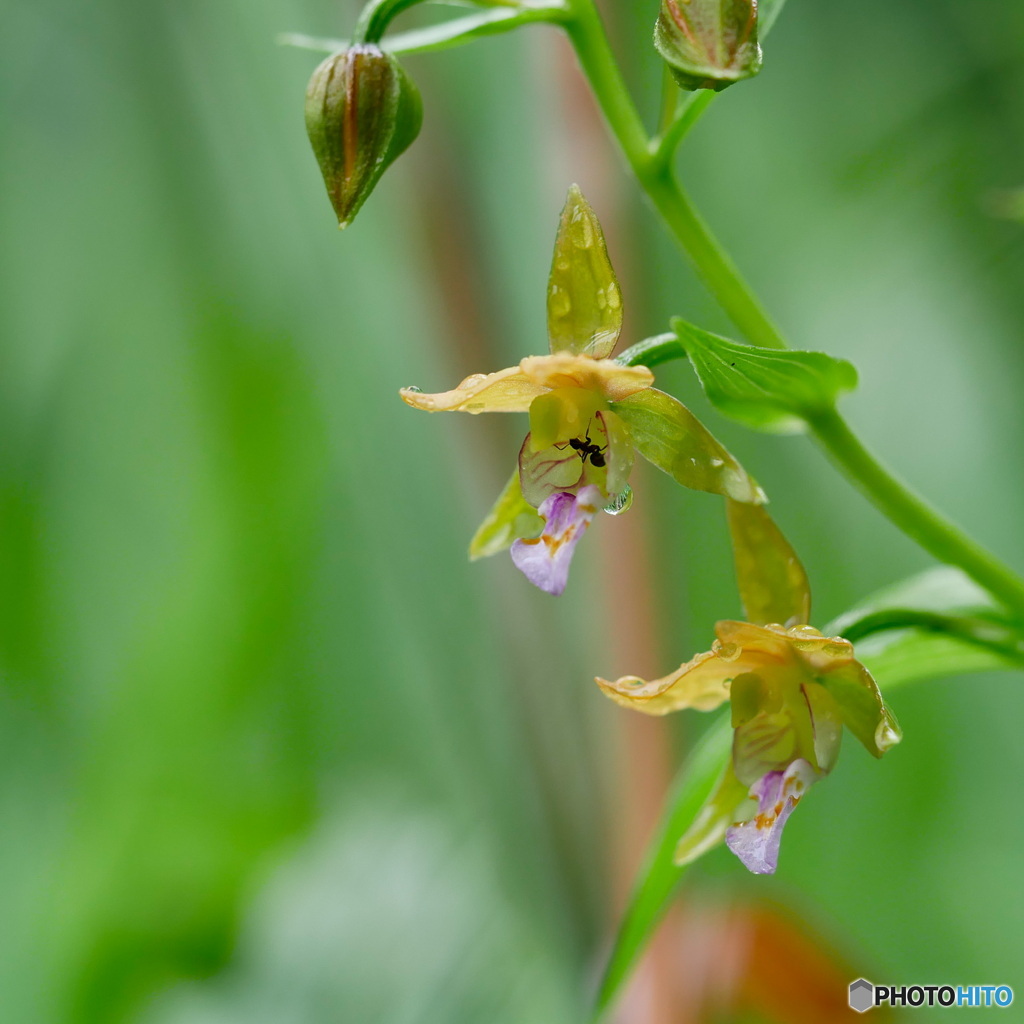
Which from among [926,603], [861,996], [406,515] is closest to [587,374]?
[926,603]

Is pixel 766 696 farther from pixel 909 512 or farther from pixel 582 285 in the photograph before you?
pixel 582 285

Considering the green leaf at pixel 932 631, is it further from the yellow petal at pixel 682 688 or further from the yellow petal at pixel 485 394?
the yellow petal at pixel 485 394

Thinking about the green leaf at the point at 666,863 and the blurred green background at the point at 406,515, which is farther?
the blurred green background at the point at 406,515

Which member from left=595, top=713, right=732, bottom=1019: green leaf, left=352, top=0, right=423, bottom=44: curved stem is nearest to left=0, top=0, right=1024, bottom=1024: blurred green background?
left=595, top=713, right=732, bottom=1019: green leaf

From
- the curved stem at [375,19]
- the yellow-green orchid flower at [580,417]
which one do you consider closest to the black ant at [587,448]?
the yellow-green orchid flower at [580,417]

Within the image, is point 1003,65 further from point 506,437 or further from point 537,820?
point 537,820

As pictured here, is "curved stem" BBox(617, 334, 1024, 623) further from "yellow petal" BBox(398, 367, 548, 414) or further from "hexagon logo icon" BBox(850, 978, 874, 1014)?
"hexagon logo icon" BBox(850, 978, 874, 1014)
